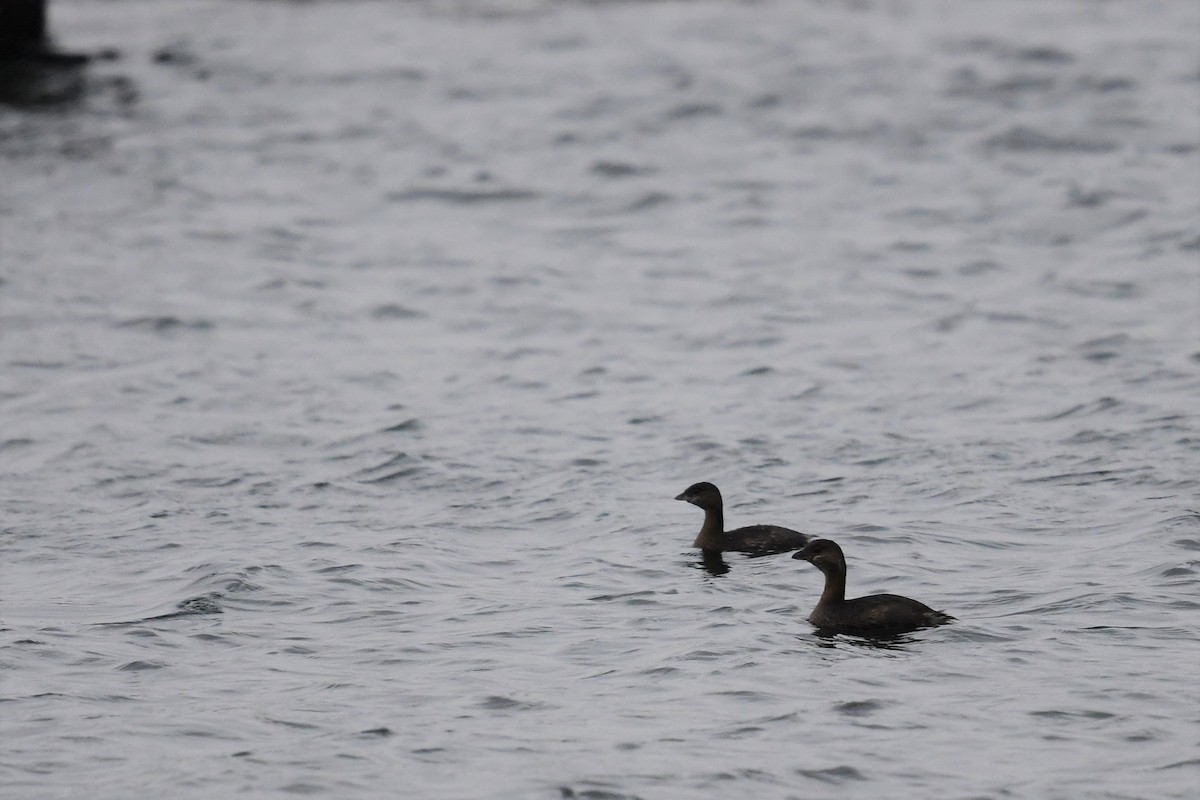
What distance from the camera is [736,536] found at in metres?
13.5

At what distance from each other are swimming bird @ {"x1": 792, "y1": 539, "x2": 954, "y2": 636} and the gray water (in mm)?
171

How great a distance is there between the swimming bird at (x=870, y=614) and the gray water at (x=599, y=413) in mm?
171

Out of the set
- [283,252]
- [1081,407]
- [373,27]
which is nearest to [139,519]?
[1081,407]

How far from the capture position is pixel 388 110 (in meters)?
33.3

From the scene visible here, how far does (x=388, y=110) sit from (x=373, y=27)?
23.9 ft

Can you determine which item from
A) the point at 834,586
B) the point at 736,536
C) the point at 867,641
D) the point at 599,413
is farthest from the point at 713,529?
the point at 599,413

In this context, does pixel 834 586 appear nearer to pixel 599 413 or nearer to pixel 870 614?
pixel 870 614

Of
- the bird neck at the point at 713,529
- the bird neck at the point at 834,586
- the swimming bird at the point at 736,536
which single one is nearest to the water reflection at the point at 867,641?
the bird neck at the point at 834,586

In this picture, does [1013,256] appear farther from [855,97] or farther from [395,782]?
[395,782]

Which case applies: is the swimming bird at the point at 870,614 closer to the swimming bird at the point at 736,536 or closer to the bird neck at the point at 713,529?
the swimming bird at the point at 736,536

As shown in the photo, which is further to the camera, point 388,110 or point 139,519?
point 388,110

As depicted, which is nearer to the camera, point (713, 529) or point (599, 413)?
point (713, 529)

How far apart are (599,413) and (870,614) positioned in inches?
268

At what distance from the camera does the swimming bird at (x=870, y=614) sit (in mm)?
11609
